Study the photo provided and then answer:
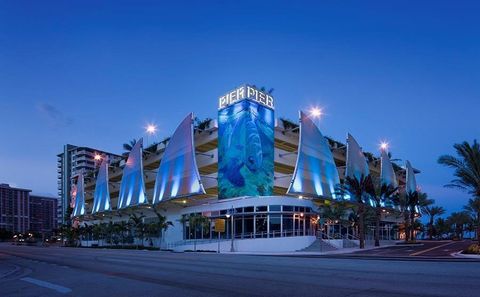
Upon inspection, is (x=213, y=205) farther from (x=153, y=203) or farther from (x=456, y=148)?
(x=456, y=148)

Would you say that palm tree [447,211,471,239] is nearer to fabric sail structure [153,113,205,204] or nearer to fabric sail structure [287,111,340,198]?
fabric sail structure [287,111,340,198]

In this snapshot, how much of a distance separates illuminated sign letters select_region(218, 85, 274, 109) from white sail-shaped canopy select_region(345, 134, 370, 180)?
18191mm

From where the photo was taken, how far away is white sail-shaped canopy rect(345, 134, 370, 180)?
71.1 m

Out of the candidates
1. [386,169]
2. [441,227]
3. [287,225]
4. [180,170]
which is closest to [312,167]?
[287,225]

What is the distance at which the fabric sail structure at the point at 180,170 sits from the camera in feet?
194

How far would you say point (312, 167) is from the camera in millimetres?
59906

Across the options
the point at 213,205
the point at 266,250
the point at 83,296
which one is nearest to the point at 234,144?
the point at 213,205

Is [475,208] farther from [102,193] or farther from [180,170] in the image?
[102,193]

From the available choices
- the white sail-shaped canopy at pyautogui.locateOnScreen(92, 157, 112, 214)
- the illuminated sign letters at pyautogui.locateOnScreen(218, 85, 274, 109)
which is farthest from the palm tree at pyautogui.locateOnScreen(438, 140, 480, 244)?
the white sail-shaped canopy at pyautogui.locateOnScreen(92, 157, 112, 214)

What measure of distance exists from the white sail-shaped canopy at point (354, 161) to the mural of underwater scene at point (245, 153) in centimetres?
→ 1830

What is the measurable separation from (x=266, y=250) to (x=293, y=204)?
7.27m

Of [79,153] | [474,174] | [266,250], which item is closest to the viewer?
[474,174]

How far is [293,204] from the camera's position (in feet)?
169

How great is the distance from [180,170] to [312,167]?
1801cm
